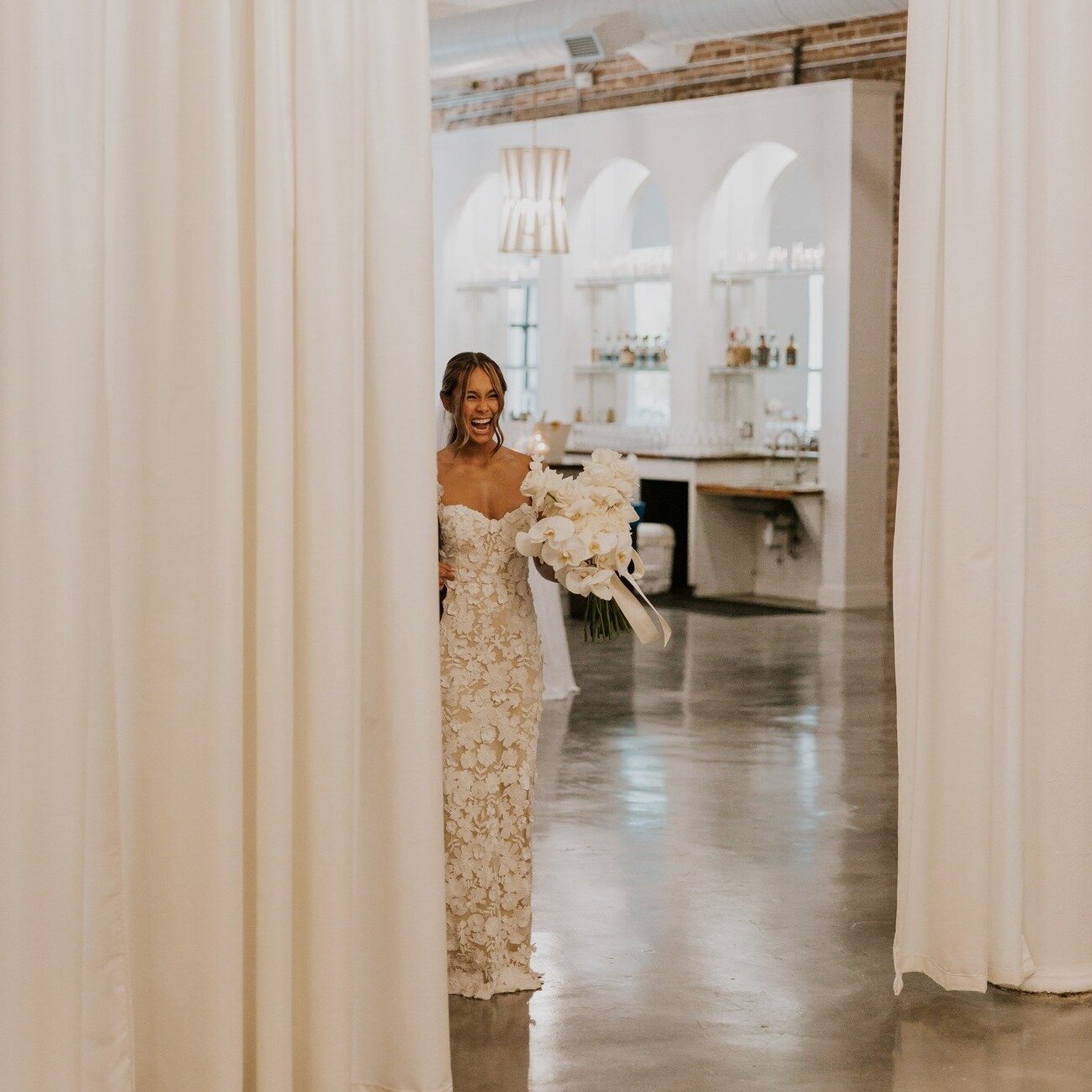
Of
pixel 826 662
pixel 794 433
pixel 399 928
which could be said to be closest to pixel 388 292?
pixel 399 928

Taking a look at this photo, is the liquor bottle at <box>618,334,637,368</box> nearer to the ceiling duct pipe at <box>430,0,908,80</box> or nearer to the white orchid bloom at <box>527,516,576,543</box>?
the ceiling duct pipe at <box>430,0,908,80</box>

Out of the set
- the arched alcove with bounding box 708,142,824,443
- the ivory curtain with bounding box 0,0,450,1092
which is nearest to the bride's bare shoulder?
the ivory curtain with bounding box 0,0,450,1092

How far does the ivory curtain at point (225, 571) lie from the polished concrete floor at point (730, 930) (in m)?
0.84

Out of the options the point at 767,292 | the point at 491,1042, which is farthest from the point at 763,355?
the point at 491,1042

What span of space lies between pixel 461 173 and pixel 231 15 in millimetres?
12385

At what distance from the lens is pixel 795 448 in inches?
515

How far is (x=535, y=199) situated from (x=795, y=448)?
9.75ft

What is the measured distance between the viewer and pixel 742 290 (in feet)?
44.8

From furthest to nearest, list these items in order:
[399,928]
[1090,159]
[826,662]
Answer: [826,662] < [1090,159] < [399,928]

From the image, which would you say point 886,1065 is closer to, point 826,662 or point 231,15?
point 231,15

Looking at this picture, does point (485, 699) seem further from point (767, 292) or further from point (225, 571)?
point (767, 292)

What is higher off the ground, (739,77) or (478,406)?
(739,77)

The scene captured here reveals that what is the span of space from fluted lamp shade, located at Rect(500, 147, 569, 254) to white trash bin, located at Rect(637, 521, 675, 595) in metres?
2.45

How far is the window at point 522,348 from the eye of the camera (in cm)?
1590
